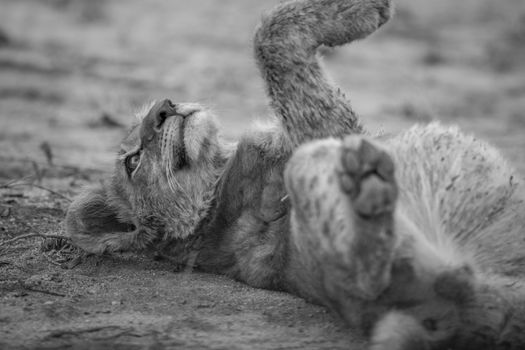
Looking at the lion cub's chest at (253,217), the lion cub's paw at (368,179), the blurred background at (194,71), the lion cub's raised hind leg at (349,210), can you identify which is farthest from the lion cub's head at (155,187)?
the lion cub's paw at (368,179)

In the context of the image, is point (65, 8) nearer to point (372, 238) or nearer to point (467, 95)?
point (467, 95)

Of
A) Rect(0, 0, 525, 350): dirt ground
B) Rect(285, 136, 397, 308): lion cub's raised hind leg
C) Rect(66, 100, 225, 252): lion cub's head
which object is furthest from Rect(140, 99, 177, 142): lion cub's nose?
Rect(285, 136, 397, 308): lion cub's raised hind leg

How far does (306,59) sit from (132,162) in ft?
4.39

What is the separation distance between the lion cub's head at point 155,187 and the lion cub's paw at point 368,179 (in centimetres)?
169

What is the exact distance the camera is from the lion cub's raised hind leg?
3.45 m

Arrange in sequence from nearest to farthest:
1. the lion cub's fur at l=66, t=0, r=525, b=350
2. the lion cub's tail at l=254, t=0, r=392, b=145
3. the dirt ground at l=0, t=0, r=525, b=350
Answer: the lion cub's fur at l=66, t=0, r=525, b=350, the dirt ground at l=0, t=0, r=525, b=350, the lion cub's tail at l=254, t=0, r=392, b=145

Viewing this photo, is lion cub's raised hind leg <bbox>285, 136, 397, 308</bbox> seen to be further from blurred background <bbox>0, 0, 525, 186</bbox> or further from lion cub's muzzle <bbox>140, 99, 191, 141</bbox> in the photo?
blurred background <bbox>0, 0, 525, 186</bbox>

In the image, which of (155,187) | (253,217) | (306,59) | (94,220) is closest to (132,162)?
(155,187)

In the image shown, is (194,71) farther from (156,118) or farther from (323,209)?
(323,209)

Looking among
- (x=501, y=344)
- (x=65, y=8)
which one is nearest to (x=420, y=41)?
(x=65, y=8)

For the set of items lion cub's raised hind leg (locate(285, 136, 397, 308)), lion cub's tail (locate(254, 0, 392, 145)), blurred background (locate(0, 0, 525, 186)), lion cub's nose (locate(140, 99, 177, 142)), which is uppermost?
blurred background (locate(0, 0, 525, 186))

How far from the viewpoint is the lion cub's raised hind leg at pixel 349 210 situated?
11.3ft

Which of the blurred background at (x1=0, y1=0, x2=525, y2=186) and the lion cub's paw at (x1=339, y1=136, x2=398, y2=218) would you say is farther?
the blurred background at (x1=0, y1=0, x2=525, y2=186)

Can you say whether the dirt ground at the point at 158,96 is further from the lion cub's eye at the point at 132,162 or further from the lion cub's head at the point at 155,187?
the lion cub's eye at the point at 132,162
